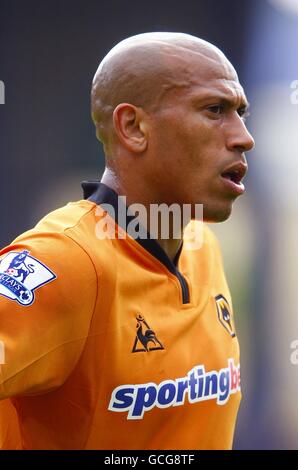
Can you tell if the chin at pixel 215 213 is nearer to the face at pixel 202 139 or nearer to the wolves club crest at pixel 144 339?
the face at pixel 202 139

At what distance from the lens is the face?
2.18 meters

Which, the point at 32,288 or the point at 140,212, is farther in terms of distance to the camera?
the point at 140,212

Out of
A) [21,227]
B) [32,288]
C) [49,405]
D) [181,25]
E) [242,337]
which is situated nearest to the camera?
[32,288]

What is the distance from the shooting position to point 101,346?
1.98m

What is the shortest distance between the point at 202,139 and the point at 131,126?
20cm

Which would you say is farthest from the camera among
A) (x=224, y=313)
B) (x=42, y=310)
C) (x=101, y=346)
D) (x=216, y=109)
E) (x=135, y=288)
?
(x=224, y=313)

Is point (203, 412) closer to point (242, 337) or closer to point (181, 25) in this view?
point (242, 337)

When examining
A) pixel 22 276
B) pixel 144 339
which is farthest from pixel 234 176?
pixel 22 276

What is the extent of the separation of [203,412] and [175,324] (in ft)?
0.81

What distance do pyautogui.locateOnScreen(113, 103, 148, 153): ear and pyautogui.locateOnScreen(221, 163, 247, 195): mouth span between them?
24 cm

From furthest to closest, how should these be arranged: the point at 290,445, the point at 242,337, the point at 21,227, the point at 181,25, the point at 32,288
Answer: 1. the point at 181,25
2. the point at 21,227
3. the point at 242,337
4. the point at 290,445
5. the point at 32,288

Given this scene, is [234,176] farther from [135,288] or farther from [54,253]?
[54,253]

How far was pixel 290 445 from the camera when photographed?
17.0 ft

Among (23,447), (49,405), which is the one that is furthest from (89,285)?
(23,447)
